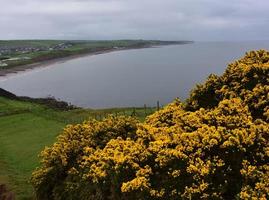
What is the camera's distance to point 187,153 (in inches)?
603

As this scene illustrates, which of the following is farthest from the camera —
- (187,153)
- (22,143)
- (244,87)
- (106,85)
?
(106,85)

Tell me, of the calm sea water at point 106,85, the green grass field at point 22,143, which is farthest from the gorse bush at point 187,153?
the calm sea water at point 106,85

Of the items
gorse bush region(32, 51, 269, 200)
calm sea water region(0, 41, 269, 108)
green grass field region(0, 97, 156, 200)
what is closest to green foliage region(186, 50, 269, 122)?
gorse bush region(32, 51, 269, 200)

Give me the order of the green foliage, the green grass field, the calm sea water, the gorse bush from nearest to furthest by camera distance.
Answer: the gorse bush < the green foliage < the green grass field < the calm sea water

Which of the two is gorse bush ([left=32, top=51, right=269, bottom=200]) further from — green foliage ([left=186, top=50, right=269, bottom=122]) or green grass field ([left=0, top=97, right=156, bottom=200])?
green grass field ([left=0, top=97, right=156, bottom=200])

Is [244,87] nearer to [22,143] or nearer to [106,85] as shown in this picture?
[22,143]

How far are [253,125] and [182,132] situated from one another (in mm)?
2494

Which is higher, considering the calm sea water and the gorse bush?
the gorse bush

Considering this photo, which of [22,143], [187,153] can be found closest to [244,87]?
[187,153]

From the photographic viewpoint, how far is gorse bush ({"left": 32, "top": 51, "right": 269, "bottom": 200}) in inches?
563

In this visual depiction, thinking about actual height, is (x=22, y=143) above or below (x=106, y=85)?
above

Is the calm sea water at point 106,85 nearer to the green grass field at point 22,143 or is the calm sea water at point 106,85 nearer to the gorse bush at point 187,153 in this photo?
the green grass field at point 22,143

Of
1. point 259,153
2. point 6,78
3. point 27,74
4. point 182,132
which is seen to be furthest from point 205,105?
point 27,74

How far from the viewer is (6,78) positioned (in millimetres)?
164875
